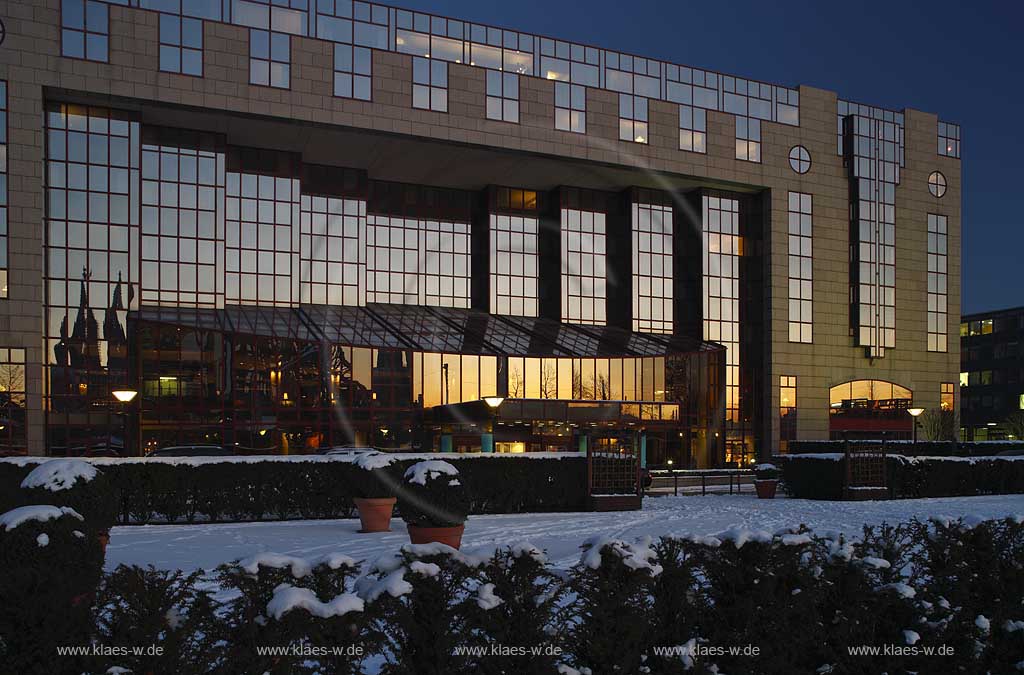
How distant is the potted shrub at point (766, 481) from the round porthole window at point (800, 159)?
27995mm

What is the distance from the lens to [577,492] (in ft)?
74.1

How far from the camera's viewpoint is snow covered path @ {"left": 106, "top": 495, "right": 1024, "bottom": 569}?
14.8m

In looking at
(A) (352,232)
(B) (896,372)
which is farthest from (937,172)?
(A) (352,232)

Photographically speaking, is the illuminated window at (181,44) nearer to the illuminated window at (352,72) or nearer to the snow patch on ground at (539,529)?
the illuminated window at (352,72)

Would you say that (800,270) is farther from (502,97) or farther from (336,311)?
(336,311)

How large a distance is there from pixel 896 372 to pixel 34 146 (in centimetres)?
4697

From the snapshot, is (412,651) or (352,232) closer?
(412,651)

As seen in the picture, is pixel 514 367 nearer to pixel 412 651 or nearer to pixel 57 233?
pixel 57 233

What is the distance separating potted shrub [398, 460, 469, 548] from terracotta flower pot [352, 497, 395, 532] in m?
2.96

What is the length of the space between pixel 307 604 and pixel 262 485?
15.4m

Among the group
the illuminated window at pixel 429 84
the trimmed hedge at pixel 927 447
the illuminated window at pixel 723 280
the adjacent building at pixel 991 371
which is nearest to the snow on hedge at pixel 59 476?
the trimmed hedge at pixel 927 447

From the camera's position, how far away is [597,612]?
6.08m

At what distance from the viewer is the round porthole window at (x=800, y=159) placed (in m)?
51.2

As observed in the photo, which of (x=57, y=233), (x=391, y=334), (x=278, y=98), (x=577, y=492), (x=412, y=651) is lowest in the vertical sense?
(x=577, y=492)
